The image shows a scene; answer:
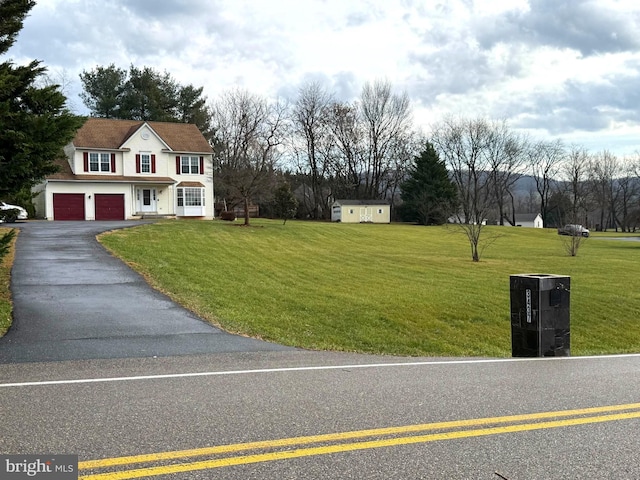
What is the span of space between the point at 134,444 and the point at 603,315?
47.9ft

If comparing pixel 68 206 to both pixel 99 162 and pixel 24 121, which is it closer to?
pixel 99 162

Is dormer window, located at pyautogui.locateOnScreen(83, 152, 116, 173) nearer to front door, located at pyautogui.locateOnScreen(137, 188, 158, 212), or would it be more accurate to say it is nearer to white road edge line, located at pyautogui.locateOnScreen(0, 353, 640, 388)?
front door, located at pyautogui.locateOnScreen(137, 188, 158, 212)

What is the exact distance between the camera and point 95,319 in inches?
408

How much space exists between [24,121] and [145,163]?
111 ft

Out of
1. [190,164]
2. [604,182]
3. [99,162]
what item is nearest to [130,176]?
[99,162]

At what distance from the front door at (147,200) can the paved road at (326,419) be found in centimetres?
3597

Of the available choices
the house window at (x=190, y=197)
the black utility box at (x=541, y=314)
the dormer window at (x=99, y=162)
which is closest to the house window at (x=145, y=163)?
the dormer window at (x=99, y=162)

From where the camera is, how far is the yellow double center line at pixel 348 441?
4.02m

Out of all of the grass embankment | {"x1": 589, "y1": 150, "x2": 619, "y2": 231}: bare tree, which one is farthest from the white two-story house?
{"x1": 589, "y1": 150, "x2": 619, "y2": 231}: bare tree

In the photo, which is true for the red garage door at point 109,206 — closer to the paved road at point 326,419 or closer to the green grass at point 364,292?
the green grass at point 364,292

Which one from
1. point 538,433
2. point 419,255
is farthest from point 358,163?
point 538,433

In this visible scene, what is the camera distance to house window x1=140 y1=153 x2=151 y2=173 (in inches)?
1651

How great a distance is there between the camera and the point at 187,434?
4680mm
